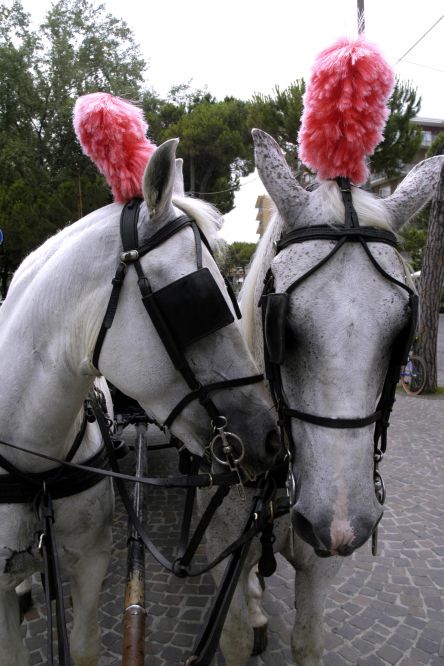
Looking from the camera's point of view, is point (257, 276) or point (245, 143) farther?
point (245, 143)

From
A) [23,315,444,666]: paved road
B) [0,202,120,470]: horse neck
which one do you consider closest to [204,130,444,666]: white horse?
[0,202,120,470]: horse neck

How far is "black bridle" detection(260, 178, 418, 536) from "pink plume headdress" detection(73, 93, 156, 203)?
520mm

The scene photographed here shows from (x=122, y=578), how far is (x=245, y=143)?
18.0 meters

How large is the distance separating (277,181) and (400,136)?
1042cm

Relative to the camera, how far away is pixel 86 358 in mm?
1302

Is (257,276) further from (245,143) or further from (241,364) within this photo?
(245,143)

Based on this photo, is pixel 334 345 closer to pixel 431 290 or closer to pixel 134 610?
pixel 134 610

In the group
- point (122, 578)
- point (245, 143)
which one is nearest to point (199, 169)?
point (245, 143)

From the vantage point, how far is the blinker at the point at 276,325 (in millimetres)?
1209

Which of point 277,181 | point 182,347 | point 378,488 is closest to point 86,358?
point 182,347

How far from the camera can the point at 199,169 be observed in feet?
62.0

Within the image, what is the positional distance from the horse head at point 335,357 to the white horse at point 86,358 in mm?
127

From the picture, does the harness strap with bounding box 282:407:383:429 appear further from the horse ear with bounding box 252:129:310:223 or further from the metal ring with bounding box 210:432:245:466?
the horse ear with bounding box 252:129:310:223

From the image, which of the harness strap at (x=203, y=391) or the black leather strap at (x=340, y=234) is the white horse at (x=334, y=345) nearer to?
the black leather strap at (x=340, y=234)
